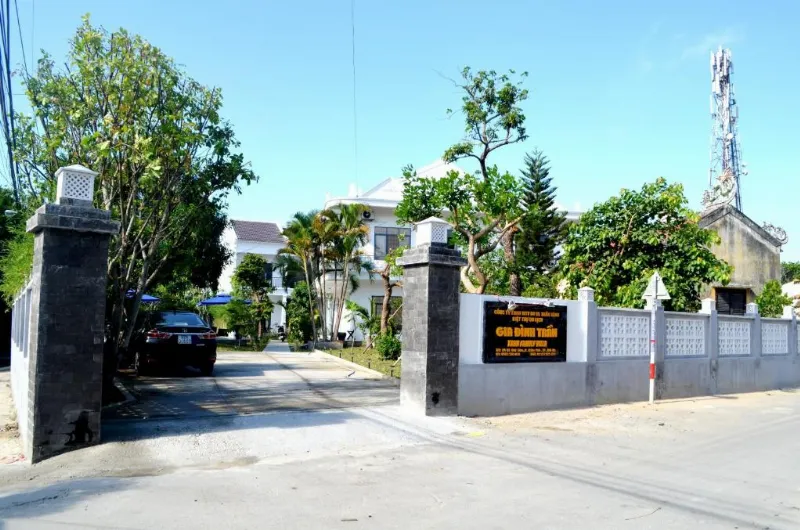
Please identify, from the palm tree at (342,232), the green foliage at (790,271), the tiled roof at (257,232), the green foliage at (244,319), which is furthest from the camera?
the green foliage at (790,271)

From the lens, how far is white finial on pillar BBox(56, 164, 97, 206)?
7.24m

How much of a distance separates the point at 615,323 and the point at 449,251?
4.14 meters

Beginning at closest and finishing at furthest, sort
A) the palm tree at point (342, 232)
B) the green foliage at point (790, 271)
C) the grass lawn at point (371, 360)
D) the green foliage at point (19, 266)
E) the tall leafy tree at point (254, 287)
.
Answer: the green foliage at point (19, 266), the grass lawn at point (371, 360), the palm tree at point (342, 232), the tall leafy tree at point (254, 287), the green foliage at point (790, 271)

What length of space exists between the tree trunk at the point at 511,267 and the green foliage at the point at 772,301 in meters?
8.51

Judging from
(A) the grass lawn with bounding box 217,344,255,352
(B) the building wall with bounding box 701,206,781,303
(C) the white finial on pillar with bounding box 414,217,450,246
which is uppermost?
(B) the building wall with bounding box 701,206,781,303

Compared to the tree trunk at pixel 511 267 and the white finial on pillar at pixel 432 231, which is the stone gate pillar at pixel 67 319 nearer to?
the white finial on pillar at pixel 432 231

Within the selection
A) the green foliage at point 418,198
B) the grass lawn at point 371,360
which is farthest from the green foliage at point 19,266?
the grass lawn at point 371,360

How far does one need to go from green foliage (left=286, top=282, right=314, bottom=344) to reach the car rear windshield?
11.5 metres

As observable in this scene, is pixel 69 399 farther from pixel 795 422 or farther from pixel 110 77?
pixel 795 422

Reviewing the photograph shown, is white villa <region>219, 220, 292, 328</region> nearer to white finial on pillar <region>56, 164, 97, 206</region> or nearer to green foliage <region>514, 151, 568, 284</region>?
green foliage <region>514, 151, 568, 284</region>

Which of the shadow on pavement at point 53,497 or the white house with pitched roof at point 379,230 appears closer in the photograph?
the shadow on pavement at point 53,497

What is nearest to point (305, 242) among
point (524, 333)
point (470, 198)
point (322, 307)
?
point (322, 307)

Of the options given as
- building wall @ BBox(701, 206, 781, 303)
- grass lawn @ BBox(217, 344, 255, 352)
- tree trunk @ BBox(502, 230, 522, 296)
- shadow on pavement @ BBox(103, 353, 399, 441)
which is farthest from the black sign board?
grass lawn @ BBox(217, 344, 255, 352)

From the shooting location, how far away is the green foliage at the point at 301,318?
2806 cm
